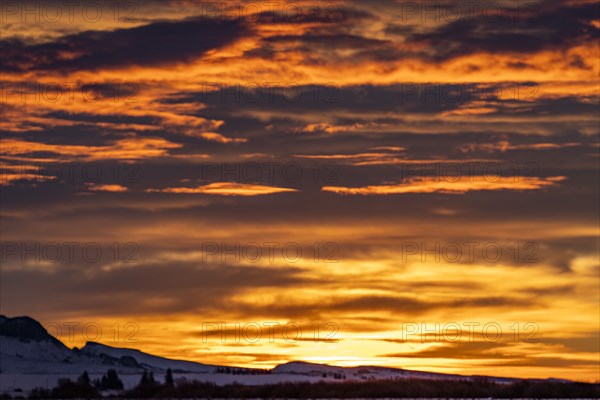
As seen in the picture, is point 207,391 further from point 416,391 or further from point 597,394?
point 597,394

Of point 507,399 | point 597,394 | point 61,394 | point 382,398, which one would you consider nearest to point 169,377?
point 61,394

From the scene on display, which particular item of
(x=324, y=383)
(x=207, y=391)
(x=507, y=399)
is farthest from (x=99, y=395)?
(x=507, y=399)

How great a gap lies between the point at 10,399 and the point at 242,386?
33.3 metres

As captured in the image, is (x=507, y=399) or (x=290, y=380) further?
(x=290, y=380)

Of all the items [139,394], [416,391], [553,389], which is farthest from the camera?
[139,394]

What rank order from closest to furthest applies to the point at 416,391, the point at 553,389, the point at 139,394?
the point at 553,389
the point at 416,391
the point at 139,394

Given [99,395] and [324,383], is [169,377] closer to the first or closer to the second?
[99,395]

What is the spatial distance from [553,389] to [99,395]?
2702 inches

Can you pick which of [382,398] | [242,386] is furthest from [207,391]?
[382,398]

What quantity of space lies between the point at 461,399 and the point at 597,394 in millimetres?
17855

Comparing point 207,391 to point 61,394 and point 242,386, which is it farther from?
point 61,394

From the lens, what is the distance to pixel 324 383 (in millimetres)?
169500

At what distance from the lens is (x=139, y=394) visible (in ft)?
581

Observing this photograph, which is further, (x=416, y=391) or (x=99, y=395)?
(x=99, y=395)
